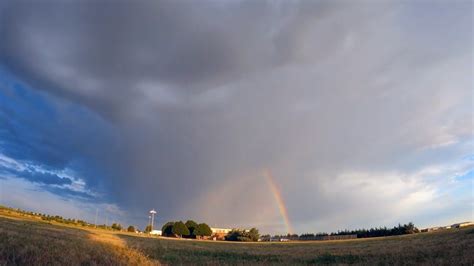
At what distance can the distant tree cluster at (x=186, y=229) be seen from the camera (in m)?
157

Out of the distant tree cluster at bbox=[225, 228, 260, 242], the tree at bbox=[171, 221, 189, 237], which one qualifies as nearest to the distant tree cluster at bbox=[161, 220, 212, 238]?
the tree at bbox=[171, 221, 189, 237]

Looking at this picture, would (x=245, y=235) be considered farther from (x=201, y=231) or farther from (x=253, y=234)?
(x=201, y=231)

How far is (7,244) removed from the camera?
14.8 meters

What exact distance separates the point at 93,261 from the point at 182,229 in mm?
148920

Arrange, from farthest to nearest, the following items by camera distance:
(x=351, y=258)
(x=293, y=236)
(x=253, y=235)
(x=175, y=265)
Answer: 1. (x=293, y=236)
2. (x=253, y=235)
3. (x=351, y=258)
4. (x=175, y=265)

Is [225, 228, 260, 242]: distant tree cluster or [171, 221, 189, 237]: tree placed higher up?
[171, 221, 189, 237]: tree

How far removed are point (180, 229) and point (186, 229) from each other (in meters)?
3.18

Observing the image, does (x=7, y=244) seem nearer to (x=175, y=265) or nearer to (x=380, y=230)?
(x=175, y=265)

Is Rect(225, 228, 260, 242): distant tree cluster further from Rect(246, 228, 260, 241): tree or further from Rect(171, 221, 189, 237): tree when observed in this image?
Rect(171, 221, 189, 237): tree

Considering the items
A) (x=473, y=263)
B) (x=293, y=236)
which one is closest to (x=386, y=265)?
(x=473, y=263)

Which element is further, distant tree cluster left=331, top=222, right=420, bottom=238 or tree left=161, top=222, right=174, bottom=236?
tree left=161, top=222, right=174, bottom=236

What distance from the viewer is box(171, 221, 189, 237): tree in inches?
6142

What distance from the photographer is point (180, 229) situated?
15675cm

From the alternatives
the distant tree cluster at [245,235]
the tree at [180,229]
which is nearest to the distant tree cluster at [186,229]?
the tree at [180,229]
